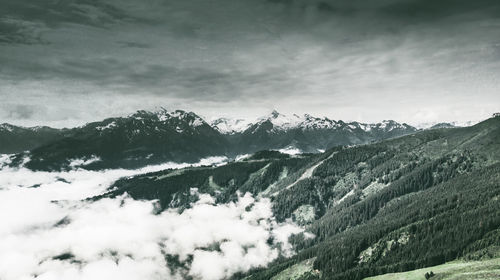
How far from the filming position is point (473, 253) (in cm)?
19350

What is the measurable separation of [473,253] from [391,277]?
43.5 metres

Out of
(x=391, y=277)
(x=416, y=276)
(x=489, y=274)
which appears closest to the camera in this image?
(x=489, y=274)

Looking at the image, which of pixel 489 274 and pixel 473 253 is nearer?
pixel 489 274

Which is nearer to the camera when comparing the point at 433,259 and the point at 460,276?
the point at 460,276

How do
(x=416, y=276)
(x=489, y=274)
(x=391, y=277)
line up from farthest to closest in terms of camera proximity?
(x=391, y=277)
(x=416, y=276)
(x=489, y=274)

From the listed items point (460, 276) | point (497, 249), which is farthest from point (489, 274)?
point (497, 249)

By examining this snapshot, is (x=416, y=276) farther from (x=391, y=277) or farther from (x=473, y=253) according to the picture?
(x=473, y=253)

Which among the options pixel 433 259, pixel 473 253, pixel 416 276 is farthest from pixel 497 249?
pixel 416 276

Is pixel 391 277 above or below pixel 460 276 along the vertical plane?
below

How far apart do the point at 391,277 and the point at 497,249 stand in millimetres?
52300

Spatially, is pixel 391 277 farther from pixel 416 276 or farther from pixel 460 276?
pixel 460 276

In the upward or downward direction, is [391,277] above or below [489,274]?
below

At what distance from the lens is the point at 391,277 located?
628 ft

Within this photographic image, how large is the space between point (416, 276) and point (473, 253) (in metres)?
39.2
